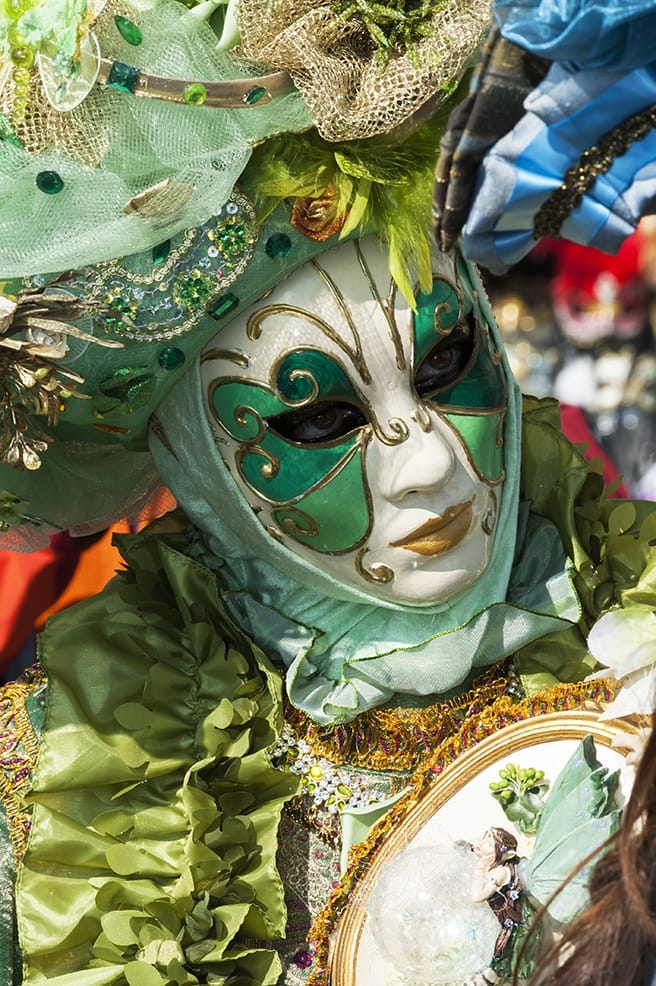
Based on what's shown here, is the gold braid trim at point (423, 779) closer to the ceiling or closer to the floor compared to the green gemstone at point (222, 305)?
closer to the floor

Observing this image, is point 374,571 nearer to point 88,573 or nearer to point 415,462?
point 415,462

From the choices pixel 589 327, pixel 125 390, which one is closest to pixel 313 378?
pixel 125 390

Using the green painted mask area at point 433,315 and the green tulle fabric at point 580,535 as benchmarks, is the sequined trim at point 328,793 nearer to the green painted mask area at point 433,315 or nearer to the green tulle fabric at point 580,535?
the green tulle fabric at point 580,535

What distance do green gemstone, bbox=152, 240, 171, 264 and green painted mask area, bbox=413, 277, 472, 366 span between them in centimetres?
30

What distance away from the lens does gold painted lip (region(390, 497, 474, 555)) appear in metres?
1.65

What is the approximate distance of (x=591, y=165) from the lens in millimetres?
973

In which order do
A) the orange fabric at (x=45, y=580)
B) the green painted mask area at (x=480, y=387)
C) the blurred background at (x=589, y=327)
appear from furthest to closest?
the blurred background at (x=589, y=327), the orange fabric at (x=45, y=580), the green painted mask area at (x=480, y=387)

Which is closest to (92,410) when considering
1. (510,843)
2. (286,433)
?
(286,433)

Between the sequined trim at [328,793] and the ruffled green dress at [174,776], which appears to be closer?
the ruffled green dress at [174,776]

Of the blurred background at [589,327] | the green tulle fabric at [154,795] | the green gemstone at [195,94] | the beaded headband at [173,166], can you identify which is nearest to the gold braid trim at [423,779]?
the green tulle fabric at [154,795]

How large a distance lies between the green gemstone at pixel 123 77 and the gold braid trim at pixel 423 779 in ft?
2.73

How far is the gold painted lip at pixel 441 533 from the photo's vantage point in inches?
64.8

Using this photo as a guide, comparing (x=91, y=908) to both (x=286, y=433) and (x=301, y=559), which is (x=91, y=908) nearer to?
(x=301, y=559)

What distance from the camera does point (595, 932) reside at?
101cm
